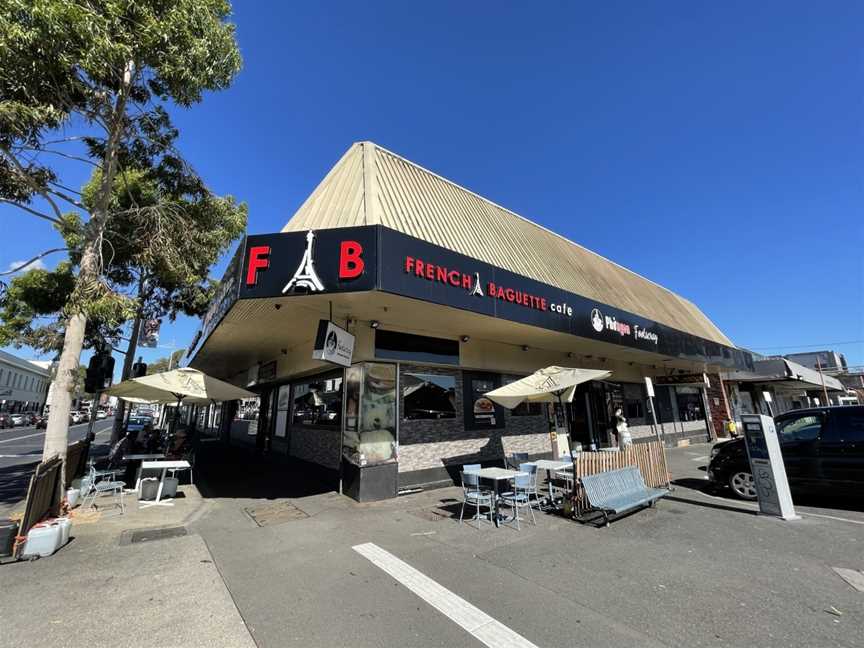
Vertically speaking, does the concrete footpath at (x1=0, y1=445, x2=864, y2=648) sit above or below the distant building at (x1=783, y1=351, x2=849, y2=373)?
below

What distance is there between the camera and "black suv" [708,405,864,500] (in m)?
6.99

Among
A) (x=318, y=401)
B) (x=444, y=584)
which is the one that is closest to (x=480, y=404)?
(x=318, y=401)

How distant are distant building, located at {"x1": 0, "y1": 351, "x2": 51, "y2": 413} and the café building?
5888 centimetres

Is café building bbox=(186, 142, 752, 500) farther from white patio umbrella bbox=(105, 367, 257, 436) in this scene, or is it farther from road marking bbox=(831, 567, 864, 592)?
road marking bbox=(831, 567, 864, 592)

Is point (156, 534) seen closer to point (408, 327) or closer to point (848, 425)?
point (408, 327)

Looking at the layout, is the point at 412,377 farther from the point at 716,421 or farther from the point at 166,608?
the point at 716,421

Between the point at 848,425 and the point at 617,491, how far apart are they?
15.4 feet

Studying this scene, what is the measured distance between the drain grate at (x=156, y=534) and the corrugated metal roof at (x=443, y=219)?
6.16 meters

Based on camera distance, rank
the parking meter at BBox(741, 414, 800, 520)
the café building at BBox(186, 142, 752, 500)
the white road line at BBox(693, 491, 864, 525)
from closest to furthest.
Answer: the white road line at BBox(693, 491, 864, 525) → the parking meter at BBox(741, 414, 800, 520) → the café building at BBox(186, 142, 752, 500)

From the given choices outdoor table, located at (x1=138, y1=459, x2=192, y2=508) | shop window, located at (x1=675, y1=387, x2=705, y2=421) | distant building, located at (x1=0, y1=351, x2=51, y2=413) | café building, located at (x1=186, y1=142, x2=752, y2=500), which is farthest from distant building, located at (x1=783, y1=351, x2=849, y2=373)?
distant building, located at (x1=0, y1=351, x2=51, y2=413)

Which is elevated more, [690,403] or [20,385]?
[20,385]

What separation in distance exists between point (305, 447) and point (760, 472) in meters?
11.6

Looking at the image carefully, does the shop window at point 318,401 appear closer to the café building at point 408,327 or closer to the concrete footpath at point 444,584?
the café building at point 408,327

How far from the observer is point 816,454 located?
7.39 m
